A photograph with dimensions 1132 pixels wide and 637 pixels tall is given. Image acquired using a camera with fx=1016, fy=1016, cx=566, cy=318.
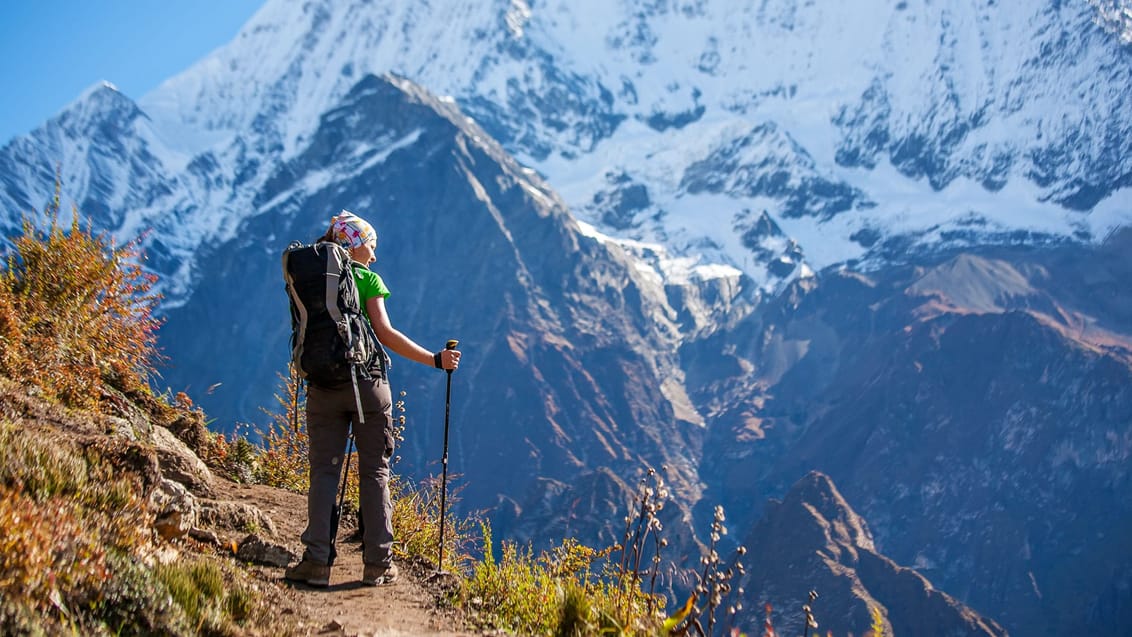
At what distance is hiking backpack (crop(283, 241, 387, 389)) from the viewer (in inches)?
239

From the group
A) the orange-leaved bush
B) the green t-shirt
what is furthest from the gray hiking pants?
the orange-leaved bush

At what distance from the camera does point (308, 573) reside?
623 centimetres

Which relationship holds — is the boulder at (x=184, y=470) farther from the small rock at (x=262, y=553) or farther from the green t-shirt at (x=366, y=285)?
the green t-shirt at (x=366, y=285)

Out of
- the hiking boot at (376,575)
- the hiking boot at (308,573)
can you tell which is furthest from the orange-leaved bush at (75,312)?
the hiking boot at (376,575)

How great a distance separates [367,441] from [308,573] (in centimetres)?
87

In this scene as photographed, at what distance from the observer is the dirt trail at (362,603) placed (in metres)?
5.21

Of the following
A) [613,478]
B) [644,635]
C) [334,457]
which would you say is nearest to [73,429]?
[334,457]

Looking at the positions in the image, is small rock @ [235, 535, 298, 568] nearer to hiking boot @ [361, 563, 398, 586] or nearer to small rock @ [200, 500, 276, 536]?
small rock @ [200, 500, 276, 536]

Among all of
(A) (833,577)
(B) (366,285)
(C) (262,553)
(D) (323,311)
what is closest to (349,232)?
(B) (366,285)

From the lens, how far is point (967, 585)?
18212 cm

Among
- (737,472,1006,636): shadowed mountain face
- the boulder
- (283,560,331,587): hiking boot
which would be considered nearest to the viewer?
(283,560,331,587): hiking boot

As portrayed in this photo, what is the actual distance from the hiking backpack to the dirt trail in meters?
1.28

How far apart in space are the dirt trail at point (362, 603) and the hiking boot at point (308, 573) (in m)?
0.06

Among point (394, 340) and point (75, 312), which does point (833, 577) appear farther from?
point (394, 340)
